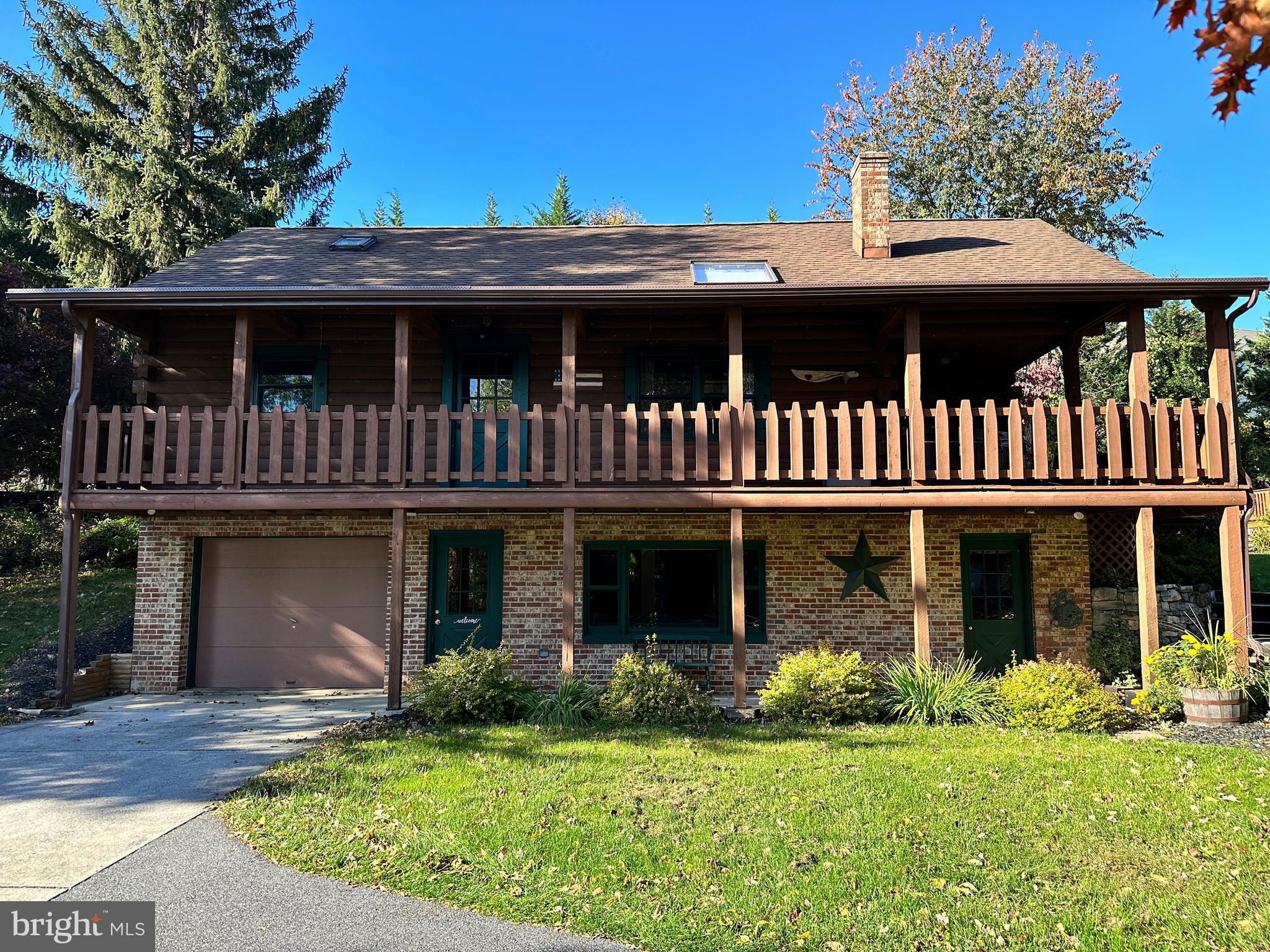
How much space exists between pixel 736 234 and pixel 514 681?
27.4 ft

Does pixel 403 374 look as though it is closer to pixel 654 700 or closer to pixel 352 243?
pixel 352 243

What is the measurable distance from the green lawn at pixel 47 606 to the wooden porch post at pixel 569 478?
8.11 metres

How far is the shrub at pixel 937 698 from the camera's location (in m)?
8.41

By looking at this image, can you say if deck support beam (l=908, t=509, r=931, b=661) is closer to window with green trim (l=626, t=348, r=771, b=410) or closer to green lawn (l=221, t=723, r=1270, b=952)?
green lawn (l=221, t=723, r=1270, b=952)

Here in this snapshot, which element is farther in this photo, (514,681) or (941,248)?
(941,248)

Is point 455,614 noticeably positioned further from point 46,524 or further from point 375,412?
point 46,524

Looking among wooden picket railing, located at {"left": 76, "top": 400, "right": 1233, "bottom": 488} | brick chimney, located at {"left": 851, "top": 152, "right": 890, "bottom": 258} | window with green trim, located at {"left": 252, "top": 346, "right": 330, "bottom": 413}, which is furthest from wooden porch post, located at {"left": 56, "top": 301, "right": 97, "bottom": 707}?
brick chimney, located at {"left": 851, "top": 152, "right": 890, "bottom": 258}

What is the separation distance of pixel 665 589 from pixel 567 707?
3.15 metres

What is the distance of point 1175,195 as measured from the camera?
22531 millimetres

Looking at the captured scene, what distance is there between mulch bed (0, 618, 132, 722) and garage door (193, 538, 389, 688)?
73.9 inches

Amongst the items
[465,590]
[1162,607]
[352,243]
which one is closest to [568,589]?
[465,590]

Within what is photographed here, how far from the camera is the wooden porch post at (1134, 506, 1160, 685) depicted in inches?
359

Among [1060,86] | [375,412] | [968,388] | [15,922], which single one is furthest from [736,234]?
[1060,86]

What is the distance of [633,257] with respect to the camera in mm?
12125
